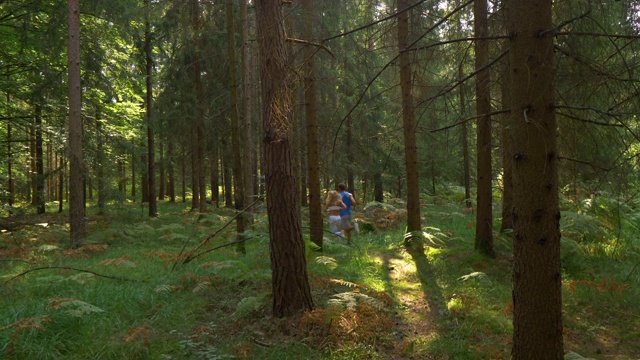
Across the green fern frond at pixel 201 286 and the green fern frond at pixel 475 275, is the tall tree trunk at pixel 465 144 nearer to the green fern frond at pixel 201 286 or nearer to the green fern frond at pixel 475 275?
the green fern frond at pixel 475 275

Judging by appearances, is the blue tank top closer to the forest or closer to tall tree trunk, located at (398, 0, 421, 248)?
the forest

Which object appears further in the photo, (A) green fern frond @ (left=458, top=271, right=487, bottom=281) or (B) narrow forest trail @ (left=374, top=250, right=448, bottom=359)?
(A) green fern frond @ (left=458, top=271, right=487, bottom=281)

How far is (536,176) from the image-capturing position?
9.70 feet

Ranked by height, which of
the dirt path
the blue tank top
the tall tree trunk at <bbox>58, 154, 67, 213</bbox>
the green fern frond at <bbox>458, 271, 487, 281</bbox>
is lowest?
the dirt path

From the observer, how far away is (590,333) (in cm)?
535

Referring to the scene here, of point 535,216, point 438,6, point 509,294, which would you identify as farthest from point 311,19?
point 535,216

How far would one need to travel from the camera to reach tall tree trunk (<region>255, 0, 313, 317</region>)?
5.19m

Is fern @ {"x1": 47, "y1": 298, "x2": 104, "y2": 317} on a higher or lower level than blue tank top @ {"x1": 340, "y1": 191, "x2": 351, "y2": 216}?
lower

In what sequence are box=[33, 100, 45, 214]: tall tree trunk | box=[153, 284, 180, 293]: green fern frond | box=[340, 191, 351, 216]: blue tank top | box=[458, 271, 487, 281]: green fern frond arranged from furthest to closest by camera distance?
box=[33, 100, 45, 214]: tall tree trunk
box=[340, 191, 351, 216]: blue tank top
box=[458, 271, 487, 281]: green fern frond
box=[153, 284, 180, 293]: green fern frond

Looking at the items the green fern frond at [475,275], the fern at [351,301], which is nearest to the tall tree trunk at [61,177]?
the fern at [351,301]

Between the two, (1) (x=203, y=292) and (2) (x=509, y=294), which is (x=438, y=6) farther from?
(1) (x=203, y=292)

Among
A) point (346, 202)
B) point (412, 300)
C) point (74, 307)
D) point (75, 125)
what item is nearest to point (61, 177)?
point (75, 125)

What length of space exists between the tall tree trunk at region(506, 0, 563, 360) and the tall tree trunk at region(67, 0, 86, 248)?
11.7m

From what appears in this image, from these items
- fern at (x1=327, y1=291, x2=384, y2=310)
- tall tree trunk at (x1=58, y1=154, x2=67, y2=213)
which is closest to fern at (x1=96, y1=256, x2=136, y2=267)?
fern at (x1=327, y1=291, x2=384, y2=310)
